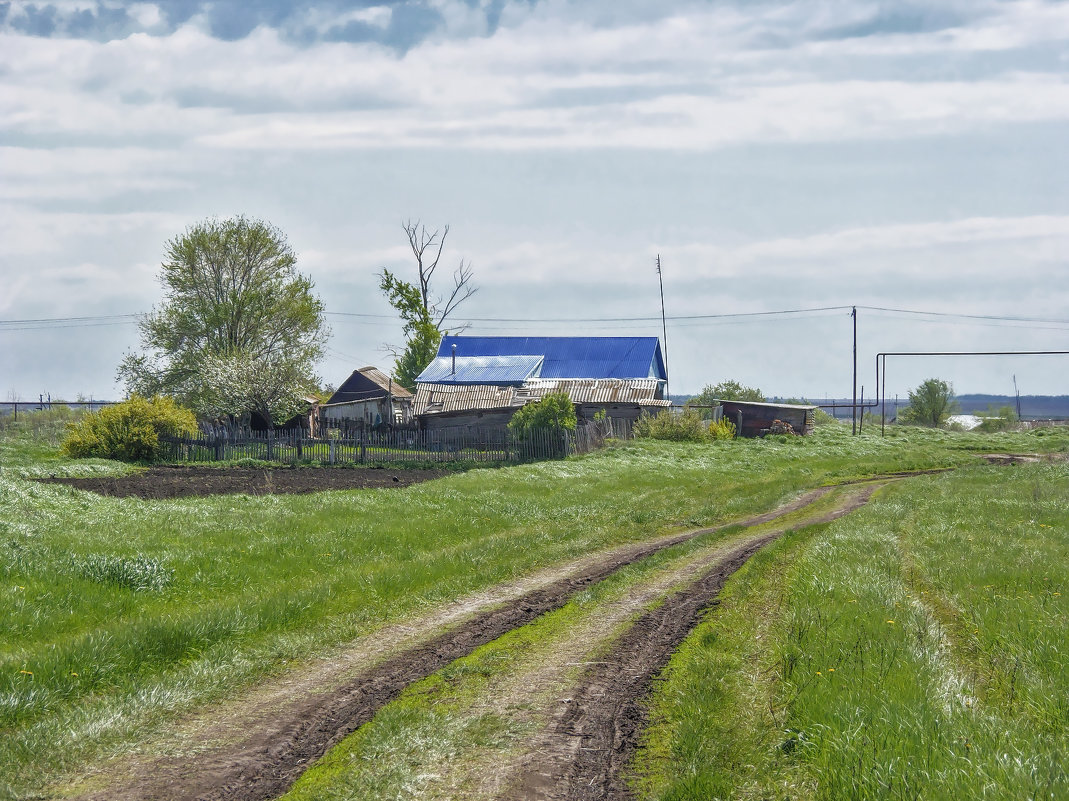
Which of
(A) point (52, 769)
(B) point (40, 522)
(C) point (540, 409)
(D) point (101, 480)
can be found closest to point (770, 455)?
(C) point (540, 409)

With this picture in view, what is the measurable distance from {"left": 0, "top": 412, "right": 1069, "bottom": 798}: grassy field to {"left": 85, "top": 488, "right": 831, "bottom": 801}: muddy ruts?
76 centimetres

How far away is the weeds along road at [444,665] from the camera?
5.78 m

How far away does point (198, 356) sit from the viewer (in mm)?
60719

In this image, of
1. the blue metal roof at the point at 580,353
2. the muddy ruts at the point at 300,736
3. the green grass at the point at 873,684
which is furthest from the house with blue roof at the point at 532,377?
the muddy ruts at the point at 300,736

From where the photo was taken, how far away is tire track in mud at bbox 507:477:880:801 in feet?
18.6

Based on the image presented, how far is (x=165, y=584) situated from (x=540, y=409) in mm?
28812

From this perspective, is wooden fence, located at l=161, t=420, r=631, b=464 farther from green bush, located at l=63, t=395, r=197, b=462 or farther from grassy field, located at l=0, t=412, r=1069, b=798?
grassy field, located at l=0, t=412, r=1069, b=798

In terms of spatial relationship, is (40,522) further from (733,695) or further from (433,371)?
(433,371)

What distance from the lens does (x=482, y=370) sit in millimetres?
62312

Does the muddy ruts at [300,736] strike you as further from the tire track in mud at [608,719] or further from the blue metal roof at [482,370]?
the blue metal roof at [482,370]

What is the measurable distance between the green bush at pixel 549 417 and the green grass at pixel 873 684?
25636 millimetres

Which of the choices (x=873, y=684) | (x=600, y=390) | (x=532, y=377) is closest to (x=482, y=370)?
(x=532, y=377)

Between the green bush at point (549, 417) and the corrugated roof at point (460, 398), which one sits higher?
the corrugated roof at point (460, 398)

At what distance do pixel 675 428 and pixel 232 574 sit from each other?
3596cm
